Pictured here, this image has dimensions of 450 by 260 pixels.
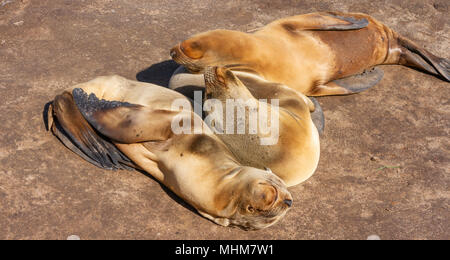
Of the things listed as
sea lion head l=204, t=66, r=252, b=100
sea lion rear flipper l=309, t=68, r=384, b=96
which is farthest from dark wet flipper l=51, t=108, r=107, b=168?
sea lion rear flipper l=309, t=68, r=384, b=96

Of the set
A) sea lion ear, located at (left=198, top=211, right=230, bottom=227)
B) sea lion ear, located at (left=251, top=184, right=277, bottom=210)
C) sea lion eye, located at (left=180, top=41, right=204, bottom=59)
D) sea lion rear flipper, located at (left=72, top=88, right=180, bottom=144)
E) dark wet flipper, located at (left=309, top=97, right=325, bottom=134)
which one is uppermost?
sea lion eye, located at (left=180, top=41, right=204, bottom=59)

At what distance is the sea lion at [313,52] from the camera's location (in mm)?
5277

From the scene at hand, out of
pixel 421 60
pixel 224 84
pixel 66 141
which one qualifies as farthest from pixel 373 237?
pixel 421 60

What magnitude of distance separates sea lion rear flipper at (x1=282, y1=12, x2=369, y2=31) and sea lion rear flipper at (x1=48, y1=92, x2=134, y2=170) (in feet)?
7.58

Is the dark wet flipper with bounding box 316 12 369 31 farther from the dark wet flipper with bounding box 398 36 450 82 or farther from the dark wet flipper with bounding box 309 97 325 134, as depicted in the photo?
the dark wet flipper with bounding box 309 97 325 134

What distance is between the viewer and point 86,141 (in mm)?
4758

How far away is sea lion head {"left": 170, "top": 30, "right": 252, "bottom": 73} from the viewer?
520cm

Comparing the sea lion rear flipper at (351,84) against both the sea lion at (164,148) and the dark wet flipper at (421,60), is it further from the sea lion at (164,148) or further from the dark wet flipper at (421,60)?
the sea lion at (164,148)

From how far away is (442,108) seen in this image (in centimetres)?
587

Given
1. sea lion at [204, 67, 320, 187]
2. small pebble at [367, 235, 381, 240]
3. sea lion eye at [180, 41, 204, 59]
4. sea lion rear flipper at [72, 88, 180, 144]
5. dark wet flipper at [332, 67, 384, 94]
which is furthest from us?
dark wet flipper at [332, 67, 384, 94]

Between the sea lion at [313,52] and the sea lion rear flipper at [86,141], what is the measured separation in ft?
3.39

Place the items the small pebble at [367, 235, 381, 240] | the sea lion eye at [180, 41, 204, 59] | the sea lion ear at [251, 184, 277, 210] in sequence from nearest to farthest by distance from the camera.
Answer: the sea lion ear at [251, 184, 277, 210] < the small pebble at [367, 235, 381, 240] < the sea lion eye at [180, 41, 204, 59]

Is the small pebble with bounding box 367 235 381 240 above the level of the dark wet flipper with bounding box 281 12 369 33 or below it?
below

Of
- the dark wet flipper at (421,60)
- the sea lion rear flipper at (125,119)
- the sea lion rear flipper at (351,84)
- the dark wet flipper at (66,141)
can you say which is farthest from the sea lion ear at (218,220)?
the dark wet flipper at (421,60)
